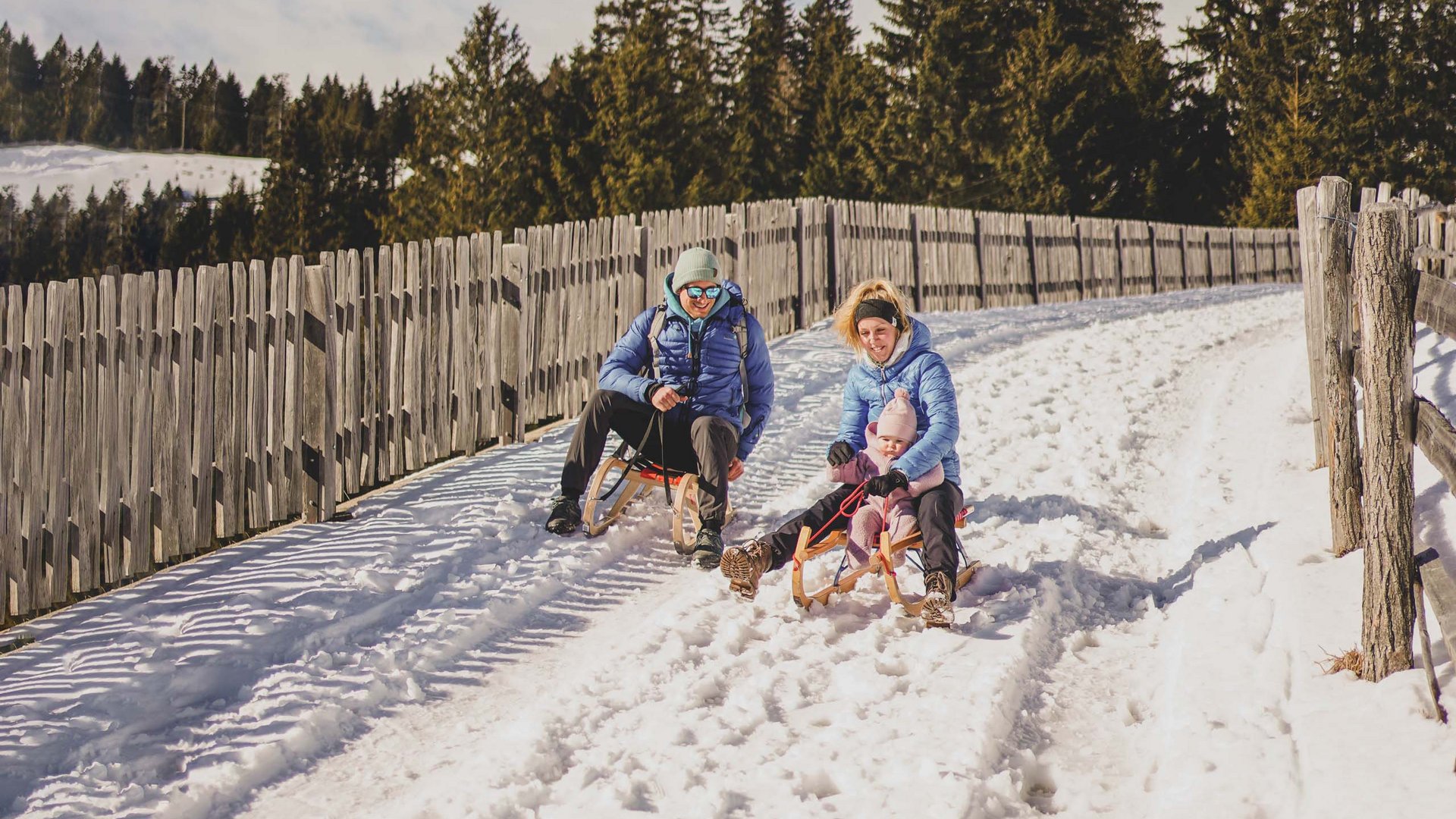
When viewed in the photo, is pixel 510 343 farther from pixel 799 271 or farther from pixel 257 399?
pixel 799 271

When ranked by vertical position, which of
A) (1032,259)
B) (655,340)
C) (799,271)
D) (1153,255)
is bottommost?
(655,340)

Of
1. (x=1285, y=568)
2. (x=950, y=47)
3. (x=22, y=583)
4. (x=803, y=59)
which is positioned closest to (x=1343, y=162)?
(x=950, y=47)

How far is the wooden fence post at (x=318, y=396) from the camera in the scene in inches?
258

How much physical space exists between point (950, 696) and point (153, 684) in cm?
281

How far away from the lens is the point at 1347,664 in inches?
158

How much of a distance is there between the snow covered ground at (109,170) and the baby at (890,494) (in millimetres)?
109944

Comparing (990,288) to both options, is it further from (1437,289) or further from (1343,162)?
(1343,162)

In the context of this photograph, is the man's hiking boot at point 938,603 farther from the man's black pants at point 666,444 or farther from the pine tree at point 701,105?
the pine tree at point 701,105

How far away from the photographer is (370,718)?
14.0 feet

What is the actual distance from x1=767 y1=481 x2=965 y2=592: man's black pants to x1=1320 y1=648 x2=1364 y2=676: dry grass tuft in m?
1.36

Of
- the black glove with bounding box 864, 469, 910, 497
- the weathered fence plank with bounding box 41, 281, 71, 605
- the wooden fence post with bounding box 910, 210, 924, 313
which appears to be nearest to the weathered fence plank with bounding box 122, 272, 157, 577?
the weathered fence plank with bounding box 41, 281, 71, 605

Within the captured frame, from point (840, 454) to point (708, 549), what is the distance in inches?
38.5

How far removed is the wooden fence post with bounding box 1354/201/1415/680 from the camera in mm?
3859

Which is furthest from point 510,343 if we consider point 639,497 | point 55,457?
point 55,457
